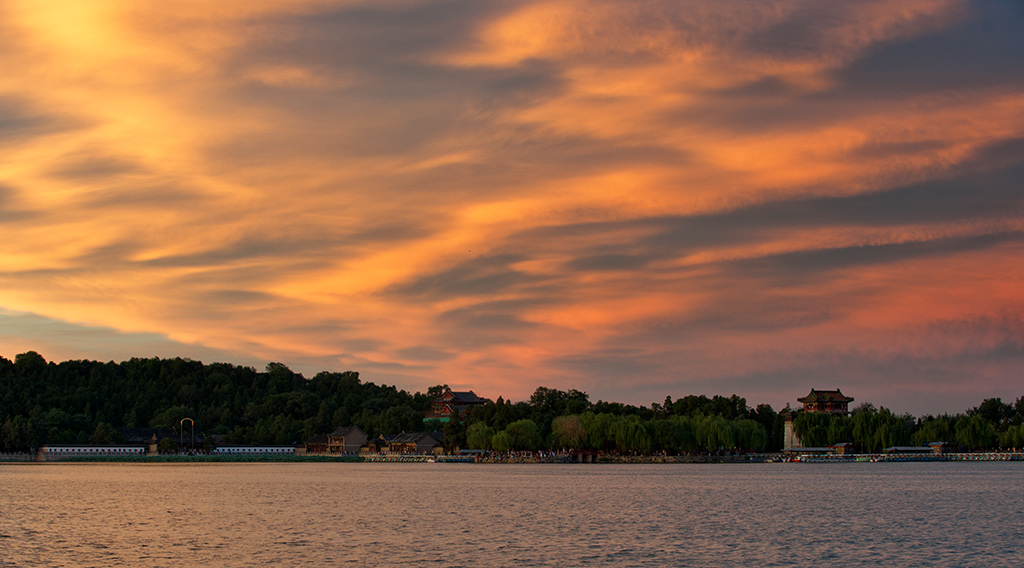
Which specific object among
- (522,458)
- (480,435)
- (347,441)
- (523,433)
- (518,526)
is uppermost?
(523,433)

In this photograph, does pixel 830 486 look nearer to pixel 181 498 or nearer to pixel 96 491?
pixel 181 498

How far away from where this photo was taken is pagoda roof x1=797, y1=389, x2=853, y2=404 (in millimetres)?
188000

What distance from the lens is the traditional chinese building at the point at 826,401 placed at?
18800 cm

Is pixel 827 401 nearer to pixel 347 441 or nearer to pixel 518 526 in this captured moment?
pixel 347 441

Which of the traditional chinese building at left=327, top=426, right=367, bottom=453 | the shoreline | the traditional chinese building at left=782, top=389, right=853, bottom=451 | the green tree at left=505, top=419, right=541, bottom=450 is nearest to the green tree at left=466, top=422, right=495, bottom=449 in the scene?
the green tree at left=505, top=419, right=541, bottom=450

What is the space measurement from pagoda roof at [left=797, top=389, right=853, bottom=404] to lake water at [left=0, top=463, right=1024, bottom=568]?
10407 cm

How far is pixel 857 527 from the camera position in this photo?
48844 mm

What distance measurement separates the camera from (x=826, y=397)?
617ft

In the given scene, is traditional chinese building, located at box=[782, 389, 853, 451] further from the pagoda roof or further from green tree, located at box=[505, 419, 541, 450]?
green tree, located at box=[505, 419, 541, 450]

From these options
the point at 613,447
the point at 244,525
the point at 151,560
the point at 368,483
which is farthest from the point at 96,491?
the point at 613,447

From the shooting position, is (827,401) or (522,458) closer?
(522,458)

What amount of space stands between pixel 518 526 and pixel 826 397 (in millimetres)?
150240

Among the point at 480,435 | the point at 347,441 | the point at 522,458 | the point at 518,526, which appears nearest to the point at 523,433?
the point at 480,435

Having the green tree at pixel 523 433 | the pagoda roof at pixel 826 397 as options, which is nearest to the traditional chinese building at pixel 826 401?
the pagoda roof at pixel 826 397
